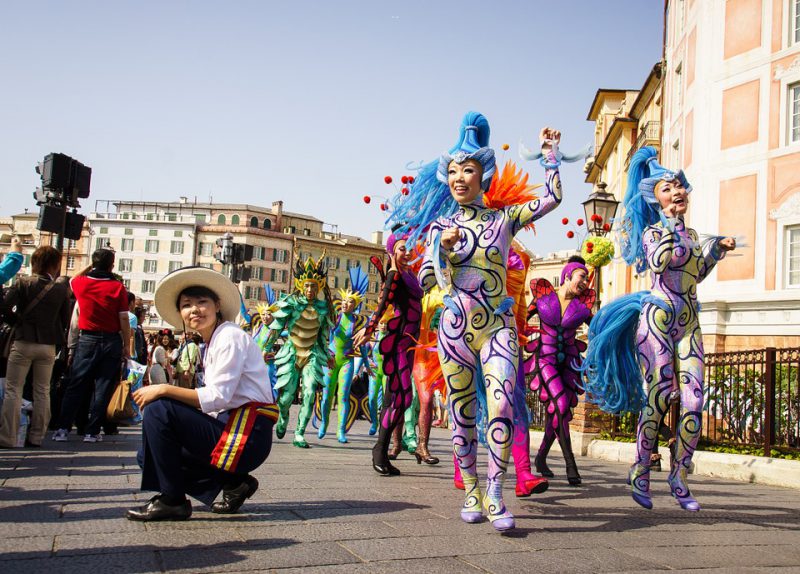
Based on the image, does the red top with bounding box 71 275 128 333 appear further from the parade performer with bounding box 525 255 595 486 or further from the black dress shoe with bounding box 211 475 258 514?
the black dress shoe with bounding box 211 475 258 514

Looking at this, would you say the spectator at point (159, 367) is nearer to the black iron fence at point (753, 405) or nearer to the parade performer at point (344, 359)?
the parade performer at point (344, 359)

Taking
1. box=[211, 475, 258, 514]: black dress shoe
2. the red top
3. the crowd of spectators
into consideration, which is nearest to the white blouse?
box=[211, 475, 258, 514]: black dress shoe

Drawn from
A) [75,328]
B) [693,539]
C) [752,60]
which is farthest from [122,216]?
[693,539]

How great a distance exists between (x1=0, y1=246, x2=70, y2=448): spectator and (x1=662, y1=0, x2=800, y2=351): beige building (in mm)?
17312

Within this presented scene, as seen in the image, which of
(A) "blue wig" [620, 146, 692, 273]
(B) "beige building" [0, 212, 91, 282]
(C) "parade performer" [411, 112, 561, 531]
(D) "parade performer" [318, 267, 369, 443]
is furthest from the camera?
Answer: (B) "beige building" [0, 212, 91, 282]

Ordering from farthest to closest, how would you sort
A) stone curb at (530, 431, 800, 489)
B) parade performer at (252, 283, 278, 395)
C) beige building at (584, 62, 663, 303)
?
1. beige building at (584, 62, 663, 303)
2. parade performer at (252, 283, 278, 395)
3. stone curb at (530, 431, 800, 489)

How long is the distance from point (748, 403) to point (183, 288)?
302 inches

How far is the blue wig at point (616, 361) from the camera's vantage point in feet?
21.9

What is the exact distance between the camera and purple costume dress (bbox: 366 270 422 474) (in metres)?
7.88

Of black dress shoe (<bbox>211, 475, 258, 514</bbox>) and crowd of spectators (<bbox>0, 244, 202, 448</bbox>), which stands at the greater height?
crowd of spectators (<bbox>0, 244, 202, 448</bbox>)

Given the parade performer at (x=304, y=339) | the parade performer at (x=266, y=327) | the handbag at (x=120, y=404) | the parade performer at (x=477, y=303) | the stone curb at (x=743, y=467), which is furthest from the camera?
the parade performer at (x=266, y=327)

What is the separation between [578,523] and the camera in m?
5.19

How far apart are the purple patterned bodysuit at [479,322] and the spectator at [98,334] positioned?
4.77m

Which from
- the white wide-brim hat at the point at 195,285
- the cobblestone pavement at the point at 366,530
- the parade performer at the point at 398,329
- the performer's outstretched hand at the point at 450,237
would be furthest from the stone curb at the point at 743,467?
the white wide-brim hat at the point at 195,285
